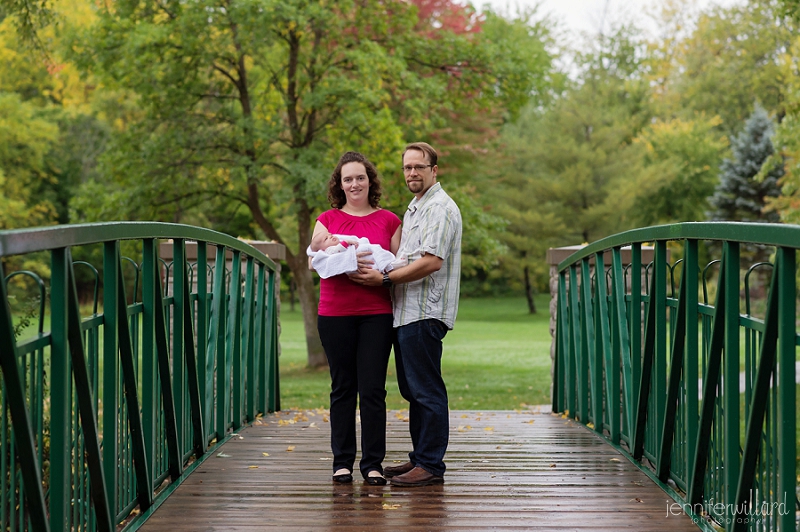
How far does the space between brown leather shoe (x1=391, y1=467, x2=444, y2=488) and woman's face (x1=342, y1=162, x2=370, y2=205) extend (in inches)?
50.6

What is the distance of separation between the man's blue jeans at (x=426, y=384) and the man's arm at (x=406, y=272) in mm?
238

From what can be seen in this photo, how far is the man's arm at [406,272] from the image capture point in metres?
4.11

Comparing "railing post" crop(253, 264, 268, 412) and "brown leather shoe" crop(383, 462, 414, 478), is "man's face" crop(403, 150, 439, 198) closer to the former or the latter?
"brown leather shoe" crop(383, 462, 414, 478)

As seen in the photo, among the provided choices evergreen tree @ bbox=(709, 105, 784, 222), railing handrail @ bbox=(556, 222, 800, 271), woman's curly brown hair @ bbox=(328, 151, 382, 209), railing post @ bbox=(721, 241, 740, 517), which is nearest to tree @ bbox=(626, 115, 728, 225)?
evergreen tree @ bbox=(709, 105, 784, 222)

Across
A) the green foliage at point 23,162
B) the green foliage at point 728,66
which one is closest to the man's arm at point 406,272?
the green foliage at point 23,162

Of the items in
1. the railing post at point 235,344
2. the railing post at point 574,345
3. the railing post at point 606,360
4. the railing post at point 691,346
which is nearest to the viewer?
the railing post at point 691,346

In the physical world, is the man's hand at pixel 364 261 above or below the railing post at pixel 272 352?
above

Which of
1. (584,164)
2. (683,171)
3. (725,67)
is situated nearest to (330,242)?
(584,164)

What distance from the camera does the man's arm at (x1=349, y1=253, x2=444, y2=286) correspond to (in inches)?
162

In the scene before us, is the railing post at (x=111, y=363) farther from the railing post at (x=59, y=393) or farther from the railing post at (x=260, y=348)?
the railing post at (x=260, y=348)

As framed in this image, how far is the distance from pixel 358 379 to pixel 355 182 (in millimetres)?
925

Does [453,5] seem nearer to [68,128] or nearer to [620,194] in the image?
[620,194]

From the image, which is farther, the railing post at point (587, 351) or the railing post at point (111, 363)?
the railing post at point (587, 351)

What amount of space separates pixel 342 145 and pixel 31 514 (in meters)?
12.3
